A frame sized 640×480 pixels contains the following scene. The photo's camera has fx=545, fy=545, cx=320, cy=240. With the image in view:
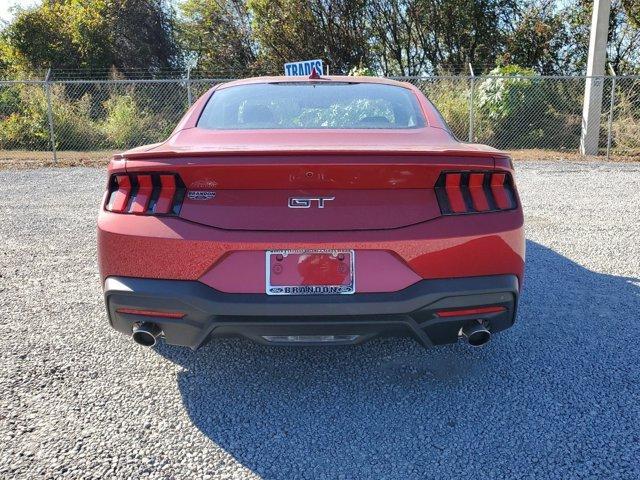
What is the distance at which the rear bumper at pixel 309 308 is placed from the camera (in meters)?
2.28

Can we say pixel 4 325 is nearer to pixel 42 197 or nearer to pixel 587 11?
pixel 42 197

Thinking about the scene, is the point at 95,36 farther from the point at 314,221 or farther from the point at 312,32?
the point at 314,221

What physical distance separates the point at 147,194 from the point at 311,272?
81 centimetres

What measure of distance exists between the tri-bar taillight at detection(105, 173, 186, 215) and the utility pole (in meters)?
12.3

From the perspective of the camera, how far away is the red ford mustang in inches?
90.4

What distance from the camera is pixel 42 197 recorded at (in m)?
8.50

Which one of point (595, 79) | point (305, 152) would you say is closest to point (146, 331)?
point (305, 152)

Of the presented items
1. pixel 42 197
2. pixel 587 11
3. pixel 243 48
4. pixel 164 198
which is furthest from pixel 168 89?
pixel 164 198

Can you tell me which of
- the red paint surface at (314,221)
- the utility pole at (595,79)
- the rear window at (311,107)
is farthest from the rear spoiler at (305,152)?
the utility pole at (595,79)

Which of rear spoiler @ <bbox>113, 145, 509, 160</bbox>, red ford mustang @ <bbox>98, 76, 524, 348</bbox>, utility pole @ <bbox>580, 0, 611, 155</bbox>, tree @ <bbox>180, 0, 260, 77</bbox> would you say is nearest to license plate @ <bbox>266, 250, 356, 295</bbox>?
red ford mustang @ <bbox>98, 76, 524, 348</bbox>

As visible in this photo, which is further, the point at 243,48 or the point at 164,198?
the point at 243,48

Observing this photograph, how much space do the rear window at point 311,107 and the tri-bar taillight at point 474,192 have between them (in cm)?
75

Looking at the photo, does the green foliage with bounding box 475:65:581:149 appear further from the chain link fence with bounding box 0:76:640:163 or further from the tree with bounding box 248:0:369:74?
the tree with bounding box 248:0:369:74

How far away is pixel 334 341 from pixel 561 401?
3.85 ft
